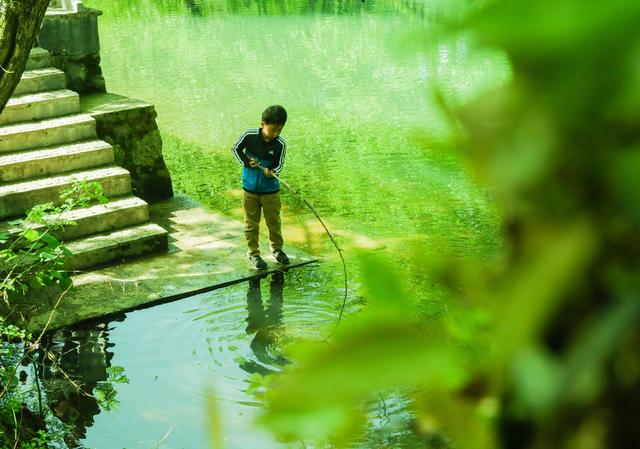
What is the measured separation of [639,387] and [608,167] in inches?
3.0

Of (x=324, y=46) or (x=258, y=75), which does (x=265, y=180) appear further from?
(x=324, y=46)

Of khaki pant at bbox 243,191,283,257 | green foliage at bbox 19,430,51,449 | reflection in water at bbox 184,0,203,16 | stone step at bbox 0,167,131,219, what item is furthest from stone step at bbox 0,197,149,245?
reflection in water at bbox 184,0,203,16

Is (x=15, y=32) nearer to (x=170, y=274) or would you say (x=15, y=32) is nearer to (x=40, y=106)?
(x=170, y=274)

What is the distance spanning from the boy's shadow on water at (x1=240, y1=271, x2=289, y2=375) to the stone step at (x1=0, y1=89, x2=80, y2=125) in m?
2.37

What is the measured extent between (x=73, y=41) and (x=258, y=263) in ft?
9.75

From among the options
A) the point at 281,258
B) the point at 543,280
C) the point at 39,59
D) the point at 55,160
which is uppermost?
the point at 543,280

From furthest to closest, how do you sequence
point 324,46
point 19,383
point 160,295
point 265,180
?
point 324,46 → point 265,180 → point 160,295 → point 19,383

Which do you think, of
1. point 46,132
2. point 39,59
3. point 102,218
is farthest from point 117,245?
point 39,59

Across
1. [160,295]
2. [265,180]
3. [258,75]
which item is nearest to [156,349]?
[160,295]

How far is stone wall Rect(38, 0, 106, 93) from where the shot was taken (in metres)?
7.64

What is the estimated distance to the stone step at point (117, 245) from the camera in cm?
608

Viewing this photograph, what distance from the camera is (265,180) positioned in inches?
249

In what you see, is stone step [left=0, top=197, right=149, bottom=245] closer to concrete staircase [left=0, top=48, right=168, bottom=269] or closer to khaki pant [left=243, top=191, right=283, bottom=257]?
concrete staircase [left=0, top=48, right=168, bottom=269]

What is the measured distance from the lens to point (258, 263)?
20.3 ft
